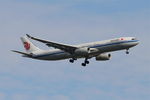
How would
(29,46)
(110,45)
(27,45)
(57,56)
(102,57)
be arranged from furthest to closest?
(27,45) → (29,46) → (102,57) → (57,56) → (110,45)

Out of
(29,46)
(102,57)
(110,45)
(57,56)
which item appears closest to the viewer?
(110,45)

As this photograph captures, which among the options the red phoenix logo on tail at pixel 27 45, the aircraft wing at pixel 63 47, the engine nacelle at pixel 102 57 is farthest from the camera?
the red phoenix logo on tail at pixel 27 45

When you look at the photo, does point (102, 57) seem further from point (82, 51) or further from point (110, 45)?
point (110, 45)

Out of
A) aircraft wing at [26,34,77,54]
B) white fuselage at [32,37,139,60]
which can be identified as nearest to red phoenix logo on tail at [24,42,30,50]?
white fuselage at [32,37,139,60]

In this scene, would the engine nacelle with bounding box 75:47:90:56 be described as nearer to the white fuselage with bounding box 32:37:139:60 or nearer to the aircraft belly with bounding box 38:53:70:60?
the white fuselage with bounding box 32:37:139:60

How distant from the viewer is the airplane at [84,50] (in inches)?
4653

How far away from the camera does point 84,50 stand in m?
121

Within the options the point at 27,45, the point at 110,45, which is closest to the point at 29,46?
the point at 27,45

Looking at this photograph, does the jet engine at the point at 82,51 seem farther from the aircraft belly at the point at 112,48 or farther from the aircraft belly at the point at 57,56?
the aircraft belly at the point at 112,48

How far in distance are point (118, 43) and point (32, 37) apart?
1739cm

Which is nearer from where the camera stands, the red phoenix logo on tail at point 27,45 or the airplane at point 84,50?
the airplane at point 84,50

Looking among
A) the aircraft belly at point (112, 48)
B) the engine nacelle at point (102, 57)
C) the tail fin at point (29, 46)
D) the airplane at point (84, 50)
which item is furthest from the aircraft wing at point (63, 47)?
the tail fin at point (29, 46)

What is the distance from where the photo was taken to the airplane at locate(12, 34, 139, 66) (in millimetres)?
118188

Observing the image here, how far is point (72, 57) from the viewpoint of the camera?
12350 centimetres
